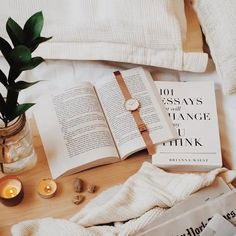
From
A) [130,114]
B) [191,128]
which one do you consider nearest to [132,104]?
[130,114]

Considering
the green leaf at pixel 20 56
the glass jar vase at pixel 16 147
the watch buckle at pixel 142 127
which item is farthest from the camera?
the watch buckle at pixel 142 127

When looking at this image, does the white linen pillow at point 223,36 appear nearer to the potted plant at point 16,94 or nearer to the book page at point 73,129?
the book page at point 73,129

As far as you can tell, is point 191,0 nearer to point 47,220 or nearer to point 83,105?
point 83,105

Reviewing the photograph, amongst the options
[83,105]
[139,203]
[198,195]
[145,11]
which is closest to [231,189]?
[198,195]

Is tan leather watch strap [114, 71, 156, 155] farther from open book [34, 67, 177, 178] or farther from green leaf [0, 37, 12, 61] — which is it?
green leaf [0, 37, 12, 61]

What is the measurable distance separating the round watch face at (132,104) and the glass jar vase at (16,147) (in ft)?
0.73

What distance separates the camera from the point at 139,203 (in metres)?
0.76

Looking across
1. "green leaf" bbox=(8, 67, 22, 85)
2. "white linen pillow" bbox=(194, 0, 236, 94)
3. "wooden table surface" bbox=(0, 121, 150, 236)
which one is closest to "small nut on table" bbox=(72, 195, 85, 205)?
"wooden table surface" bbox=(0, 121, 150, 236)

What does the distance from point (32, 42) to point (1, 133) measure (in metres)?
0.18

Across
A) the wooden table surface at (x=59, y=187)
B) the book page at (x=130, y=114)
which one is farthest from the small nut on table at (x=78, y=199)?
the book page at (x=130, y=114)

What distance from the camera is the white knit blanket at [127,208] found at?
2.40ft

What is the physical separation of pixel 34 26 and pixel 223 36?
45cm

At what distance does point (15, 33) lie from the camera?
0.67 m

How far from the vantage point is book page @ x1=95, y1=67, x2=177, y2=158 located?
2.80 ft
